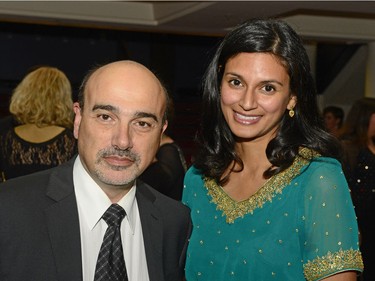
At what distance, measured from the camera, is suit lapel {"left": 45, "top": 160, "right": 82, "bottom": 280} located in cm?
162

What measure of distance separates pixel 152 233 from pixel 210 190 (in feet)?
1.47

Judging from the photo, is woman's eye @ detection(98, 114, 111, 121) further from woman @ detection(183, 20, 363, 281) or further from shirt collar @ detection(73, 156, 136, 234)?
woman @ detection(183, 20, 363, 281)

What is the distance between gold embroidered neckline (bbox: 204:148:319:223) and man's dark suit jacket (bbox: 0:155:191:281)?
38 centimetres

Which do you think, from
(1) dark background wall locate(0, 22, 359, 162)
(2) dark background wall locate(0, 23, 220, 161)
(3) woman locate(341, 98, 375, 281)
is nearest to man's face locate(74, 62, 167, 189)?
(3) woman locate(341, 98, 375, 281)

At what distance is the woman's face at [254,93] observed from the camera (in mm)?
1998

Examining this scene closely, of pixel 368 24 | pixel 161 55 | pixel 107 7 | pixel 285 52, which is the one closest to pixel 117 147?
pixel 285 52

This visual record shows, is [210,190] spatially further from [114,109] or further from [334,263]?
[114,109]

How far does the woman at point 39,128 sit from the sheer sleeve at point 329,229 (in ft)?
6.61

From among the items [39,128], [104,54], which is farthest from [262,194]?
[104,54]

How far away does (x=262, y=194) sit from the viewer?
6.95 feet

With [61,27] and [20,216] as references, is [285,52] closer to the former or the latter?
[20,216]

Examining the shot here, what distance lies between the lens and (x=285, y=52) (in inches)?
79.8

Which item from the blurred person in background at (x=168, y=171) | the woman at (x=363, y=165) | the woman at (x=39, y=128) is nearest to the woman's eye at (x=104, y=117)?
the blurred person in background at (x=168, y=171)

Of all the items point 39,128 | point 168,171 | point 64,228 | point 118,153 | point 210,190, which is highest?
point 118,153
